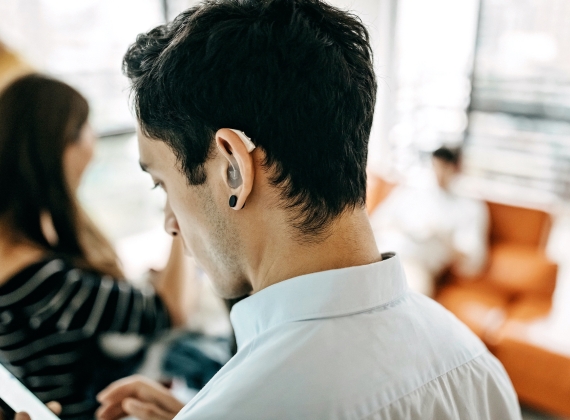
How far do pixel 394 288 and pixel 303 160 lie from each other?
0.21 meters

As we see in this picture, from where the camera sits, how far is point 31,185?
4.03ft

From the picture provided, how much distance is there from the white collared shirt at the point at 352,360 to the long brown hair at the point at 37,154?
74cm

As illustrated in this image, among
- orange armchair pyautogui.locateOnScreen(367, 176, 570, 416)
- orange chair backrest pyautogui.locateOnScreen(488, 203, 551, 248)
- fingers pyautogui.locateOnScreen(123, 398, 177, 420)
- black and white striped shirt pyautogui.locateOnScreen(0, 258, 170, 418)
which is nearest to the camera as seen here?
fingers pyautogui.locateOnScreen(123, 398, 177, 420)

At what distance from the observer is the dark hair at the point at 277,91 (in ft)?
2.01

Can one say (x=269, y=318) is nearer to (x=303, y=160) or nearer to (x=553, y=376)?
(x=303, y=160)

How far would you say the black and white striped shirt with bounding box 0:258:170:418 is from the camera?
3.65ft

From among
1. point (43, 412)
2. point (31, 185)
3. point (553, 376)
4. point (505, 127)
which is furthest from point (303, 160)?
point (505, 127)

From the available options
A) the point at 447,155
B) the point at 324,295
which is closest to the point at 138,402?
the point at 324,295

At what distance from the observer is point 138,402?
0.91 m

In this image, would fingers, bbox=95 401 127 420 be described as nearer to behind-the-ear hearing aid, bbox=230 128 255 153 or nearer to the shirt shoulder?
the shirt shoulder

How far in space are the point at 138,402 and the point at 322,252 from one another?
1.65ft

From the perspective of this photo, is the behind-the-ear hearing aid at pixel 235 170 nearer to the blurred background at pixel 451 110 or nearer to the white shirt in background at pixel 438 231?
the blurred background at pixel 451 110

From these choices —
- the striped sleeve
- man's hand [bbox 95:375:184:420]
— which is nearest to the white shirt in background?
the striped sleeve

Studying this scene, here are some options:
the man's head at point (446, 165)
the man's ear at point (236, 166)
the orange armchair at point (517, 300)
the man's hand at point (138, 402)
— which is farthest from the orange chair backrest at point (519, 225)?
the man's ear at point (236, 166)
